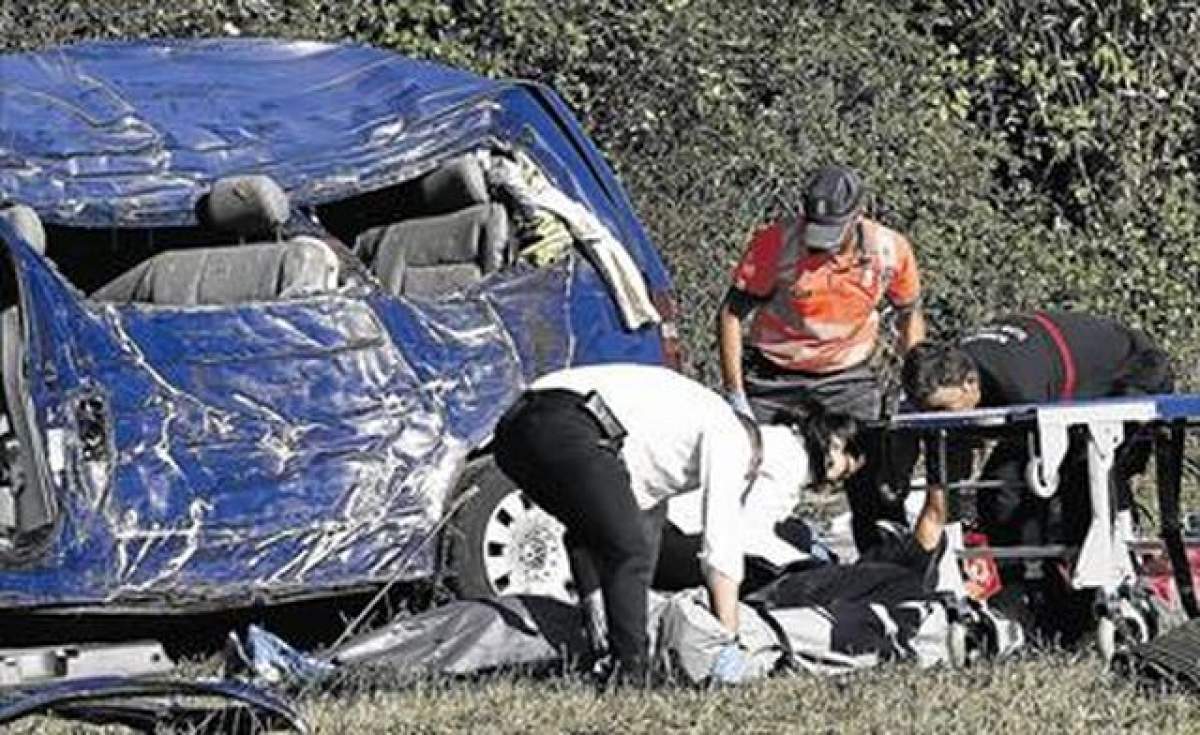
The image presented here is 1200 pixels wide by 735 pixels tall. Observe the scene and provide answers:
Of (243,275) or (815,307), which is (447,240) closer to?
(243,275)

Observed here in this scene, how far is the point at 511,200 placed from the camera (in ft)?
40.3

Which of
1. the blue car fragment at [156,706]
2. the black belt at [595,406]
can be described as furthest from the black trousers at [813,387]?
the blue car fragment at [156,706]

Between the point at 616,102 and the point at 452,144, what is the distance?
522 centimetres

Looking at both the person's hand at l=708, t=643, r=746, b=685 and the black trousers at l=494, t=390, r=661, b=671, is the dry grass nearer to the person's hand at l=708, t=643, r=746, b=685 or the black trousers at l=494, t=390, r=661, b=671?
the person's hand at l=708, t=643, r=746, b=685

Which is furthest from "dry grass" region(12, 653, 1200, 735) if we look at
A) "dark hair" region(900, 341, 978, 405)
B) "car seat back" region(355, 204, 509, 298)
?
"car seat back" region(355, 204, 509, 298)

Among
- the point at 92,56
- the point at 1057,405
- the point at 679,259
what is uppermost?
the point at 92,56

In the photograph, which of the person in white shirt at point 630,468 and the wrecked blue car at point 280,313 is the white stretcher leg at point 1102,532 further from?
the wrecked blue car at point 280,313

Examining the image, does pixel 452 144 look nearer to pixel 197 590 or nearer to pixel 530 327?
pixel 530 327

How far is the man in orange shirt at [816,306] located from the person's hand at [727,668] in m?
2.20

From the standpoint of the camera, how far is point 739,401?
457 inches

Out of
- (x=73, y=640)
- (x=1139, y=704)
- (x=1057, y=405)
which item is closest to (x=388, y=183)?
(x=73, y=640)

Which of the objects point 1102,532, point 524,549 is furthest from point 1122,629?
point 524,549

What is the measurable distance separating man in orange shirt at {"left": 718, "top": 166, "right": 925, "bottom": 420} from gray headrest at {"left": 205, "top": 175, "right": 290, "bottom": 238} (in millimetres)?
1744

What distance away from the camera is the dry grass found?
29.1ft
